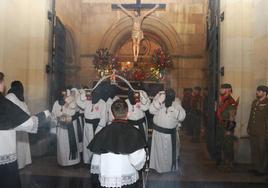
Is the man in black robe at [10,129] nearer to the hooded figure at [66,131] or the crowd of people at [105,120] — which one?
the crowd of people at [105,120]

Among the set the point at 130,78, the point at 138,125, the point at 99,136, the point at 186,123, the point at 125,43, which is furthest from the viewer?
the point at 125,43

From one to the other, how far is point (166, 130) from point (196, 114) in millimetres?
4297

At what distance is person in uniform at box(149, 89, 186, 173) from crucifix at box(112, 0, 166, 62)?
18.8ft

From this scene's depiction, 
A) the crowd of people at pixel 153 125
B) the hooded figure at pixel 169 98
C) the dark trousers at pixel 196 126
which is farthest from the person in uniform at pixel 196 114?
the hooded figure at pixel 169 98

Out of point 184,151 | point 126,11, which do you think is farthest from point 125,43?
point 184,151

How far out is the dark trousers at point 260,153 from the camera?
7.33 meters

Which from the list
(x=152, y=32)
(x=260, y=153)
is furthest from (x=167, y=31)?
(x=260, y=153)

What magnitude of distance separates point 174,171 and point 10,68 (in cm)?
381

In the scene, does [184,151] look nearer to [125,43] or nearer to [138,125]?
[138,125]

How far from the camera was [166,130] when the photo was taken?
7555mm

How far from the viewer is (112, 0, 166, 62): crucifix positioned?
13.0 m

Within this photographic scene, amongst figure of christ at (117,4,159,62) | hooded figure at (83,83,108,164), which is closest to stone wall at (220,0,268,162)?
hooded figure at (83,83,108,164)

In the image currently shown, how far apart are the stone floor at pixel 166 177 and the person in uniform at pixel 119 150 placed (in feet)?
8.21

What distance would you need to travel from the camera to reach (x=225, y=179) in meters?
6.99
